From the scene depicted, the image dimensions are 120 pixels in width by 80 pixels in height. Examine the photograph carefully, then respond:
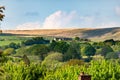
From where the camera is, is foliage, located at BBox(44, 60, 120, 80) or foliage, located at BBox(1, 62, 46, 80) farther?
foliage, located at BBox(1, 62, 46, 80)

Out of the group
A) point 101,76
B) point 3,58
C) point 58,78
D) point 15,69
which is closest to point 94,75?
point 101,76

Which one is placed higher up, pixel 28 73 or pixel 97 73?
pixel 97 73

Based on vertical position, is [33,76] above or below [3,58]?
below

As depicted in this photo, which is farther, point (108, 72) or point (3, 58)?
point (108, 72)

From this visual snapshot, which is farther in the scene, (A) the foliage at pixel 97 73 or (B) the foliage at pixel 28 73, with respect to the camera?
(B) the foliage at pixel 28 73

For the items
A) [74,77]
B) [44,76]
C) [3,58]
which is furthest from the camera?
[44,76]

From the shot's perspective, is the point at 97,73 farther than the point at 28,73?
No

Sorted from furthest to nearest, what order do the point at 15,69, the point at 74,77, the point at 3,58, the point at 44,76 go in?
1. the point at 15,69
2. the point at 44,76
3. the point at 74,77
4. the point at 3,58

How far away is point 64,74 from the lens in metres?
124

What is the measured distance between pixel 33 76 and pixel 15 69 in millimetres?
10595

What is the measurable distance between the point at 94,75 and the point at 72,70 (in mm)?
12397

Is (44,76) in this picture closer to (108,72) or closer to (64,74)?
(64,74)

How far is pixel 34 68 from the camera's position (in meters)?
124

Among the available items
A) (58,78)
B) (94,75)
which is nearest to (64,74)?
(58,78)
